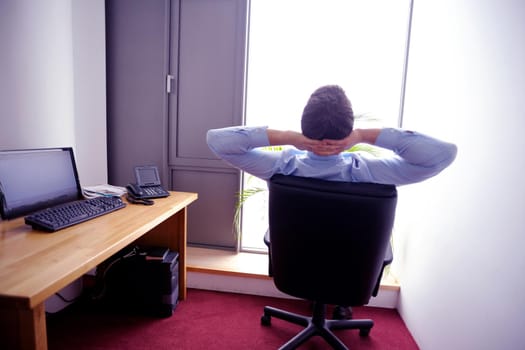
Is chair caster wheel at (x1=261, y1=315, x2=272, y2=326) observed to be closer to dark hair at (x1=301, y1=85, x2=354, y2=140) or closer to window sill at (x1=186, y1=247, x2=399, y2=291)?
window sill at (x1=186, y1=247, x2=399, y2=291)

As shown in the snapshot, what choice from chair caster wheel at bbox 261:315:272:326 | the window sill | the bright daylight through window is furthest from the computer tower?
the bright daylight through window

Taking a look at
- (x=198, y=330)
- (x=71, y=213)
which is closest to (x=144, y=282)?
(x=198, y=330)

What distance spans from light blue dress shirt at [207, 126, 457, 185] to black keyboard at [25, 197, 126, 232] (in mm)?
639

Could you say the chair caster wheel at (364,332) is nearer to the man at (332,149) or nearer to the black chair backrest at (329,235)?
the black chair backrest at (329,235)

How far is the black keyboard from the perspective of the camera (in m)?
1.19

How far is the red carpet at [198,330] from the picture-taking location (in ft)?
5.44

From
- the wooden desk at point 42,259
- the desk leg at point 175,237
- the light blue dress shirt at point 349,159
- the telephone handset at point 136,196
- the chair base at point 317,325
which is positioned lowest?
the chair base at point 317,325

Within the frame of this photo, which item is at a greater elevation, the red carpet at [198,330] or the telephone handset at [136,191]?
the telephone handset at [136,191]

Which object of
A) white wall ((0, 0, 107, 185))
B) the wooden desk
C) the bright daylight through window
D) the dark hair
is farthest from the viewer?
the bright daylight through window

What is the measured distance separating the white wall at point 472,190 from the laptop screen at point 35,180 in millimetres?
1945

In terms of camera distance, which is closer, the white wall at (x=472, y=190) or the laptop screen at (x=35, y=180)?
the white wall at (x=472, y=190)

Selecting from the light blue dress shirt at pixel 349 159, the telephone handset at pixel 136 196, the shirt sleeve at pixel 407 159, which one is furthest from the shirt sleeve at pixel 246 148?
the telephone handset at pixel 136 196

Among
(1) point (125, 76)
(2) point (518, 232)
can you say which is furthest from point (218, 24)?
(2) point (518, 232)

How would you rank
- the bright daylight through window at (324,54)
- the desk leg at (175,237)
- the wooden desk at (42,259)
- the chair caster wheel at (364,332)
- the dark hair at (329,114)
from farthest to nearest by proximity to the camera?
the bright daylight through window at (324,54), the desk leg at (175,237), the chair caster wheel at (364,332), the dark hair at (329,114), the wooden desk at (42,259)
